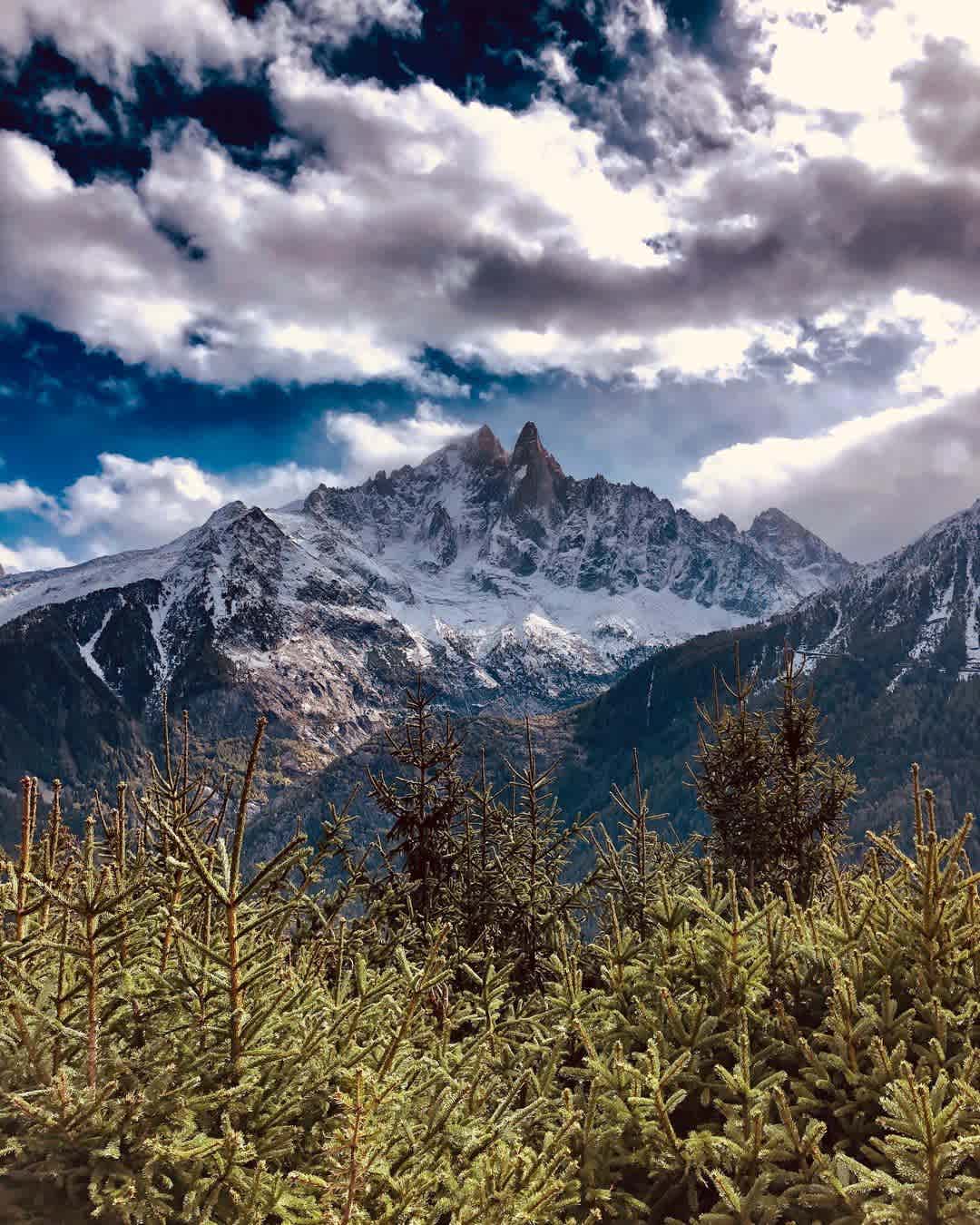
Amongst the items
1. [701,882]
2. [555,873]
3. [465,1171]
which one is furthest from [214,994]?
[701,882]

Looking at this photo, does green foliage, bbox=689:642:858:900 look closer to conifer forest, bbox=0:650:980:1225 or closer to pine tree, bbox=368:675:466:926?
pine tree, bbox=368:675:466:926

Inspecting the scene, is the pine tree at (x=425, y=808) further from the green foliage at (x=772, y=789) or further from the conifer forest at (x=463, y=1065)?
the conifer forest at (x=463, y=1065)

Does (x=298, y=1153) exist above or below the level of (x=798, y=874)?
above

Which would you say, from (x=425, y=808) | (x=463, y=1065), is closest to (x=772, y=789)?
(x=425, y=808)

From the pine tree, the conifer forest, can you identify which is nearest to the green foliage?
the pine tree

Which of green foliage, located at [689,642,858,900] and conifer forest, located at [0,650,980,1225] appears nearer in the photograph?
conifer forest, located at [0,650,980,1225]

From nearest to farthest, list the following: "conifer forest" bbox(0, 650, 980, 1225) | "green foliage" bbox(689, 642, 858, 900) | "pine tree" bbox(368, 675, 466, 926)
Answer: "conifer forest" bbox(0, 650, 980, 1225)
"pine tree" bbox(368, 675, 466, 926)
"green foliage" bbox(689, 642, 858, 900)

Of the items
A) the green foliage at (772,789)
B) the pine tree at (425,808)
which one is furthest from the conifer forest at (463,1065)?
the green foliage at (772,789)

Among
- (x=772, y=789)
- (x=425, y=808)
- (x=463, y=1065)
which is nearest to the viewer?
(x=463, y=1065)

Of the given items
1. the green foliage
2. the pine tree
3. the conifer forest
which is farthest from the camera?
the green foliage

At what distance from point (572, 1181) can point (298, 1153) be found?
203 centimetres

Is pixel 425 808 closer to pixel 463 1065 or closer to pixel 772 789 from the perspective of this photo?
pixel 772 789

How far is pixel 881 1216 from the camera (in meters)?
4.99

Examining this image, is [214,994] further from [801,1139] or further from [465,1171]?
[801,1139]
